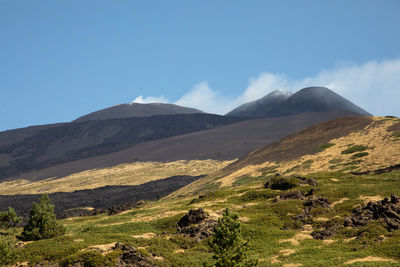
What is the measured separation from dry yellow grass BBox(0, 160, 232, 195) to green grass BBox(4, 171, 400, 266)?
71.4 m

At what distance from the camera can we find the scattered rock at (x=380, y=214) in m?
29.3

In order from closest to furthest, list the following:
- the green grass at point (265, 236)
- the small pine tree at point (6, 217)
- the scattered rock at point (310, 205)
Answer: the green grass at point (265, 236), the small pine tree at point (6, 217), the scattered rock at point (310, 205)

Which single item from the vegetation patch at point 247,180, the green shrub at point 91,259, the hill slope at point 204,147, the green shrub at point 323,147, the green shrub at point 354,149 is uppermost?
the hill slope at point 204,147

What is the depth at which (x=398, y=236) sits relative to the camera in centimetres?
2675

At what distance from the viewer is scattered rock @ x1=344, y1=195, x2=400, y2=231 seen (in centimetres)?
2927

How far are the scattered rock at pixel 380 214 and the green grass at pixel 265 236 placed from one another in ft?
2.73

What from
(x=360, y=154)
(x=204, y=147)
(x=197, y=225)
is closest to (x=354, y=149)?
(x=360, y=154)

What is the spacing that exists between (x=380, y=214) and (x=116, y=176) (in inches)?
3990

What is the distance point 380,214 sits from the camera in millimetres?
30250

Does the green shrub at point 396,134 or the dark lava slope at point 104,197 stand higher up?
the green shrub at point 396,134

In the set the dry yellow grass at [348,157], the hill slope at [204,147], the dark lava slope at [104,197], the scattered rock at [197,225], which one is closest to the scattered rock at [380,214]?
the scattered rock at [197,225]

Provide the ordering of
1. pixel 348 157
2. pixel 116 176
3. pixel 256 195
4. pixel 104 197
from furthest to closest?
pixel 116 176, pixel 104 197, pixel 348 157, pixel 256 195

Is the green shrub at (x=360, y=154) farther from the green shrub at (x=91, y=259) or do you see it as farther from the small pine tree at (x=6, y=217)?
the small pine tree at (x=6, y=217)

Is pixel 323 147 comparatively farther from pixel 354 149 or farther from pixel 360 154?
pixel 360 154
